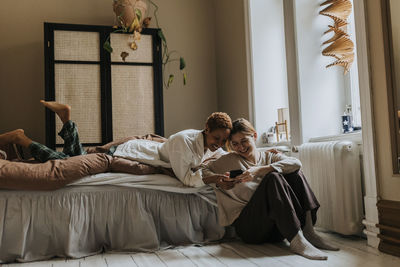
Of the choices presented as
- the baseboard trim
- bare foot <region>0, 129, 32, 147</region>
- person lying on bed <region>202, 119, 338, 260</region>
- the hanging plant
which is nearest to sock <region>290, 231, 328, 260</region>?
person lying on bed <region>202, 119, 338, 260</region>

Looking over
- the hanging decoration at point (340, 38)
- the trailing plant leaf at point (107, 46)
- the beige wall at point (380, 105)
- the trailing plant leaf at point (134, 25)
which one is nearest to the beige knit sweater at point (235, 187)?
the beige wall at point (380, 105)

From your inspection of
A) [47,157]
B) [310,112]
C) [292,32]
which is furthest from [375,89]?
[47,157]

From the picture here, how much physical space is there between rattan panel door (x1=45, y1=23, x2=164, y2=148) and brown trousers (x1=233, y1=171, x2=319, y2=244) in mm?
1741

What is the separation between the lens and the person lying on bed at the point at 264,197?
223cm

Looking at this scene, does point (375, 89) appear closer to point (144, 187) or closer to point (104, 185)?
point (144, 187)

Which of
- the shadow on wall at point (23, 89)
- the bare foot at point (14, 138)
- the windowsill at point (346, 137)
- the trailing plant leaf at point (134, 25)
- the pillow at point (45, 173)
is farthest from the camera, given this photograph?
the shadow on wall at point (23, 89)

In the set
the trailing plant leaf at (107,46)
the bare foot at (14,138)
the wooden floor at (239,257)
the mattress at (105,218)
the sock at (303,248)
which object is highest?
the trailing plant leaf at (107,46)

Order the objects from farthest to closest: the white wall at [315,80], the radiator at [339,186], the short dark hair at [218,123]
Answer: the white wall at [315,80], the radiator at [339,186], the short dark hair at [218,123]

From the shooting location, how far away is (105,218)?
8.27 feet

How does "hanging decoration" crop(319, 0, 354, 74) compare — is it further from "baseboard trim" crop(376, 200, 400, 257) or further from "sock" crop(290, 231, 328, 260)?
"sock" crop(290, 231, 328, 260)

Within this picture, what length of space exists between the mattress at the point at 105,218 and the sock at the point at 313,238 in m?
0.57

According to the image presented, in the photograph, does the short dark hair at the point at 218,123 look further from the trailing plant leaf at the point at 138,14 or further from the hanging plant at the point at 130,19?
the trailing plant leaf at the point at 138,14

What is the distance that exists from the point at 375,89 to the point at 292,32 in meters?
1.13

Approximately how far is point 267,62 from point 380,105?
1.73m
